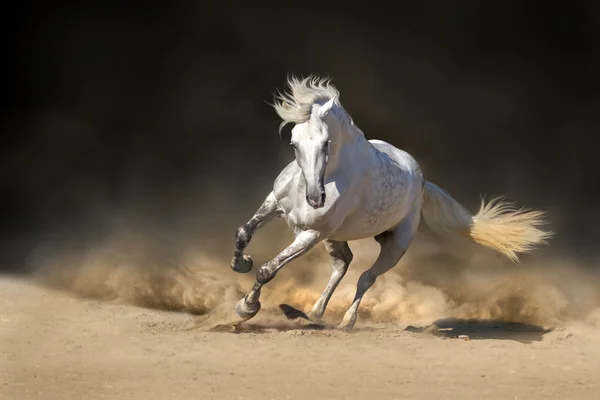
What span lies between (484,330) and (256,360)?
239 cm

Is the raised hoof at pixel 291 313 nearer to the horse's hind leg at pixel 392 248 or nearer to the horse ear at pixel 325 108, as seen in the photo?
the horse's hind leg at pixel 392 248

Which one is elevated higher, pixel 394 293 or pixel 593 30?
pixel 593 30

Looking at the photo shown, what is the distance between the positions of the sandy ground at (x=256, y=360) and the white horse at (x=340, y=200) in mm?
492

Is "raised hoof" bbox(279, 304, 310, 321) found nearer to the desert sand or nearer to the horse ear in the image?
the desert sand

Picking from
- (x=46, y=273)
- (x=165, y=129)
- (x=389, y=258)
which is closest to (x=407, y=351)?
(x=389, y=258)

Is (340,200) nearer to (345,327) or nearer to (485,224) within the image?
(345,327)

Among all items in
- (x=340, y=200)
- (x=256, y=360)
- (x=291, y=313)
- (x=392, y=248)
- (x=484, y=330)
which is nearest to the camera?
(x=256, y=360)

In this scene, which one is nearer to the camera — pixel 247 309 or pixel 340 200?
pixel 340 200

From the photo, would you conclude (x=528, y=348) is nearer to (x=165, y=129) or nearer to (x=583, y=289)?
(x=583, y=289)

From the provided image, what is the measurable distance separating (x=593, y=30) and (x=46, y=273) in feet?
19.9

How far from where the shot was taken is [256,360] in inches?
190

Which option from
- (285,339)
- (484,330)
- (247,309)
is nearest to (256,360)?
(285,339)

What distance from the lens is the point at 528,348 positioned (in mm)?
5629

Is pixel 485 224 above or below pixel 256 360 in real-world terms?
above
